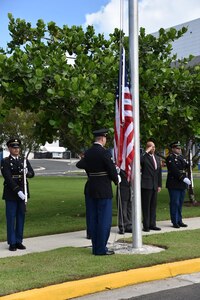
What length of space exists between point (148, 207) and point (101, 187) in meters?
2.89

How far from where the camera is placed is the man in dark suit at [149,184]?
1043cm

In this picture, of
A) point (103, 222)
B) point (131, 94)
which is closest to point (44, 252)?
point (103, 222)

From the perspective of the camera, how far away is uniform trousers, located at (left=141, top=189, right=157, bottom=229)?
10.4 meters

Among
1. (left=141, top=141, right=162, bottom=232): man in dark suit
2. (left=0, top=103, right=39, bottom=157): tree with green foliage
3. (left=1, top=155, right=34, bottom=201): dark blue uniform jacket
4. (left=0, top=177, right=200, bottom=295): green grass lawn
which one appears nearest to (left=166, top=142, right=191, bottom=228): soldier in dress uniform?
(left=141, top=141, right=162, bottom=232): man in dark suit

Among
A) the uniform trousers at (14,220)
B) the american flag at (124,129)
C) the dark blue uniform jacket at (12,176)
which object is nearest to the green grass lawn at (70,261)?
the uniform trousers at (14,220)

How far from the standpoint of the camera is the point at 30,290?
5.87m

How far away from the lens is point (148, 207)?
34.1 ft

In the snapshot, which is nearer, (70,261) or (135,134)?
(70,261)

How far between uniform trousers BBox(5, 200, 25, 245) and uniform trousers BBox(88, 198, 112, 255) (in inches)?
56.6

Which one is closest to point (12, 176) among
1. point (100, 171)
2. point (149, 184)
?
point (100, 171)

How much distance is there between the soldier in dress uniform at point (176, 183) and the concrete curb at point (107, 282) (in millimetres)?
3362

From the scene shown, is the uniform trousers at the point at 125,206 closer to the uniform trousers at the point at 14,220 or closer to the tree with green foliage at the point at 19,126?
the uniform trousers at the point at 14,220

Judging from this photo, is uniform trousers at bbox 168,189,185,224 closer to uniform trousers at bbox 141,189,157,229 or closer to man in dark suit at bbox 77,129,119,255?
uniform trousers at bbox 141,189,157,229

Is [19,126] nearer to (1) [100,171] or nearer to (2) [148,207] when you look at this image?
(2) [148,207]
